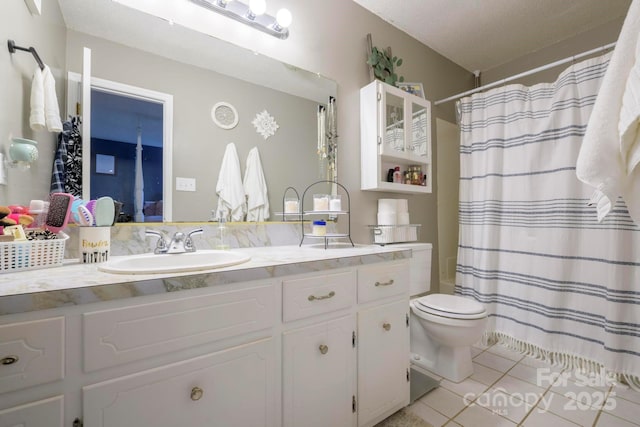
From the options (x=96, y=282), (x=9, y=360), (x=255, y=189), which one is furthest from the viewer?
(x=255, y=189)

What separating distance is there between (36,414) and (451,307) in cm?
176

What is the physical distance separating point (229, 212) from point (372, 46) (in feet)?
5.28

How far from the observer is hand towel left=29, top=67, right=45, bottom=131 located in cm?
99

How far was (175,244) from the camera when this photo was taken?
122 cm

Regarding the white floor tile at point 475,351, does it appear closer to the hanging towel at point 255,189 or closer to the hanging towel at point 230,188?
the hanging towel at point 255,189

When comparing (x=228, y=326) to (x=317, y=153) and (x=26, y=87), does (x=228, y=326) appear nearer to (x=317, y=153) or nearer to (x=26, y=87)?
(x=26, y=87)

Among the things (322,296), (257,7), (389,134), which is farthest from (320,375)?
(257,7)

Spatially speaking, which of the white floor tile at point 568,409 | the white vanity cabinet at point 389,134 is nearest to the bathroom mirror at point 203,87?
the white vanity cabinet at point 389,134

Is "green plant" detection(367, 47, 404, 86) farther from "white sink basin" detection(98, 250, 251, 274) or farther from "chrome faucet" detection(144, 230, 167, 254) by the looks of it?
"chrome faucet" detection(144, 230, 167, 254)

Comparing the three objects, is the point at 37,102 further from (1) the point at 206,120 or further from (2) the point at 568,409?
(2) the point at 568,409

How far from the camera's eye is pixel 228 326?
87 cm

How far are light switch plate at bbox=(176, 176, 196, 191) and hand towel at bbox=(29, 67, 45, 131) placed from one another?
487mm

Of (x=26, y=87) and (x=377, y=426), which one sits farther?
(x=377, y=426)

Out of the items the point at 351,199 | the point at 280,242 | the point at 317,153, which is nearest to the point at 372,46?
the point at 317,153
